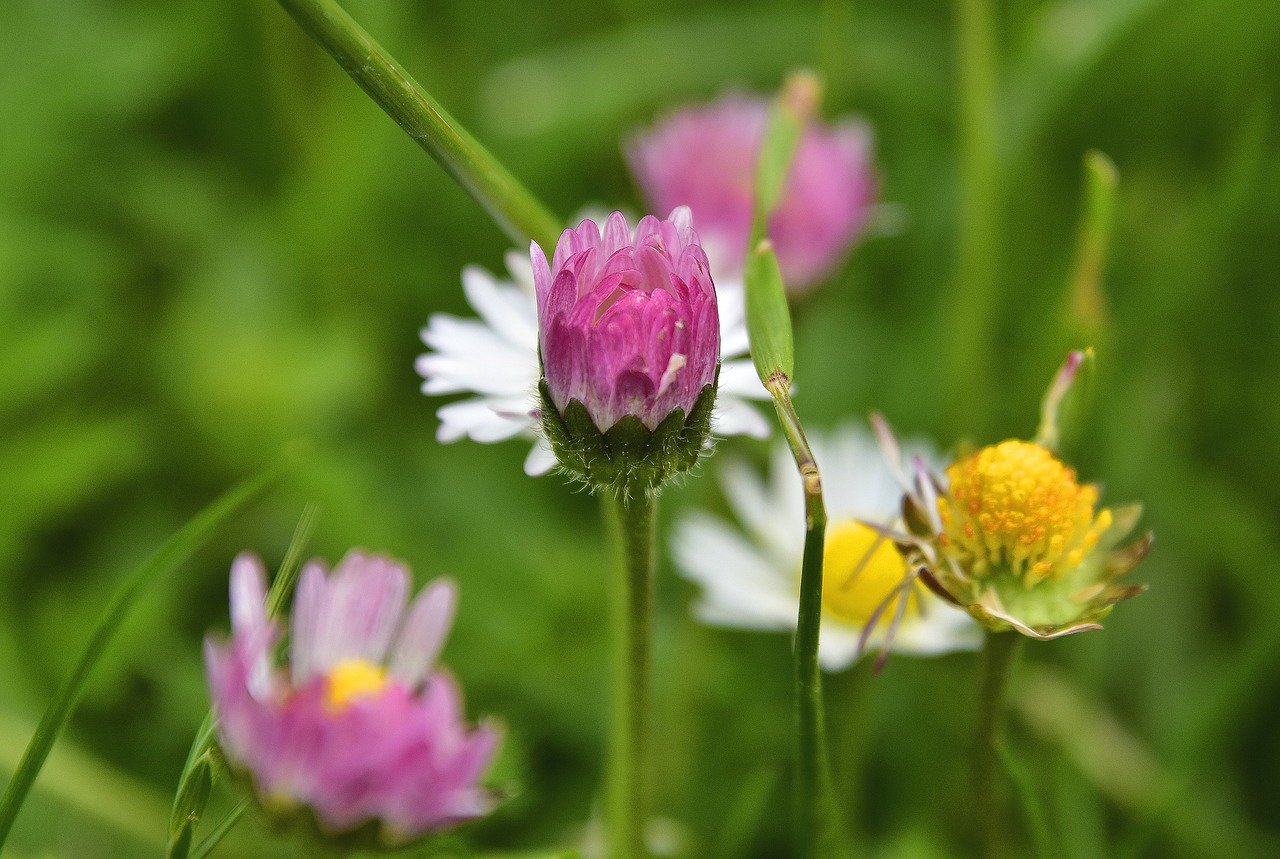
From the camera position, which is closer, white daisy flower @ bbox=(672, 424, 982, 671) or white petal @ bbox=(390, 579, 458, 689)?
white petal @ bbox=(390, 579, 458, 689)

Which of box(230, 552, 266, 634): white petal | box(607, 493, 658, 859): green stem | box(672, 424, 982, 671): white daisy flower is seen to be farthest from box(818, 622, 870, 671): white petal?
box(230, 552, 266, 634): white petal

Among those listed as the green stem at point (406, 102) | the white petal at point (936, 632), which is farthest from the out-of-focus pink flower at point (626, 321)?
the white petal at point (936, 632)

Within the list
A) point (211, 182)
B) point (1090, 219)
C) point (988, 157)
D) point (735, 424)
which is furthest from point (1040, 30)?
point (211, 182)

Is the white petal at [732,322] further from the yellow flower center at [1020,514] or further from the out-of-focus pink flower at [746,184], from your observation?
the out-of-focus pink flower at [746,184]

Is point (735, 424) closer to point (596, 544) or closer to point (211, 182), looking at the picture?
point (596, 544)

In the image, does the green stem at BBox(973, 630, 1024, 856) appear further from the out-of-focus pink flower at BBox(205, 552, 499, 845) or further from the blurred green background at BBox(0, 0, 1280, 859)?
the out-of-focus pink flower at BBox(205, 552, 499, 845)
